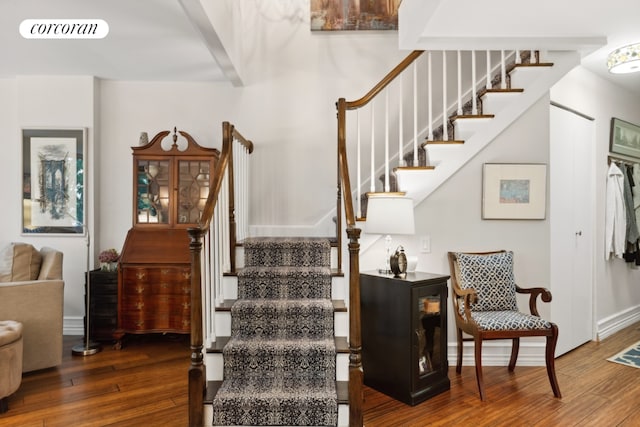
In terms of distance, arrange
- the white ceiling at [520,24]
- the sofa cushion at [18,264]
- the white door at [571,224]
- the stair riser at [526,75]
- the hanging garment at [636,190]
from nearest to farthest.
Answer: the white ceiling at [520,24]
the stair riser at [526,75]
the sofa cushion at [18,264]
the white door at [571,224]
the hanging garment at [636,190]

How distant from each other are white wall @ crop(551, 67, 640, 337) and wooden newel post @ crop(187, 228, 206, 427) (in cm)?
347

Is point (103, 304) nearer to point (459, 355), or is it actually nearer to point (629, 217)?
point (459, 355)

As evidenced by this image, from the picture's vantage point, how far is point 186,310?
12.2 ft

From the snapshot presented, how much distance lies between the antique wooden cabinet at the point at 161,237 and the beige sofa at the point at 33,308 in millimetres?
568

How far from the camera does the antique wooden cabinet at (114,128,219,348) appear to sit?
3740 mm

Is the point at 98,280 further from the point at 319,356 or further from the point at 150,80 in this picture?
the point at 319,356

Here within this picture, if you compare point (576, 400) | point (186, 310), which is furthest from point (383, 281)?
point (186, 310)

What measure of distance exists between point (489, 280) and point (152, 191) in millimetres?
3317

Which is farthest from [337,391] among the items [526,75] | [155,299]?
[526,75]

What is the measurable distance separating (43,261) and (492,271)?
13.1ft

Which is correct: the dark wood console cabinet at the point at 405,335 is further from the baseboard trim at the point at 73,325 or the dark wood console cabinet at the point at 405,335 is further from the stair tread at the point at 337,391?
the baseboard trim at the point at 73,325

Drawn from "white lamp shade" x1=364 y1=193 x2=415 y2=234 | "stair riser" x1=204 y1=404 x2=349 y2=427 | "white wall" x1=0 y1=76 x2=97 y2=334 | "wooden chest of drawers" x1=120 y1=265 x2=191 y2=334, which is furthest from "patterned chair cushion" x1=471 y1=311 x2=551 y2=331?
"white wall" x1=0 y1=76 x2=97 y2=334

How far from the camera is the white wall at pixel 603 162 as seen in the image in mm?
3877

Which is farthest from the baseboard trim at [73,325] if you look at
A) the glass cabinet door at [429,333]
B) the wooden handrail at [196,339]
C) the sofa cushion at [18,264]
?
the glass cabinet door at [429,333]
